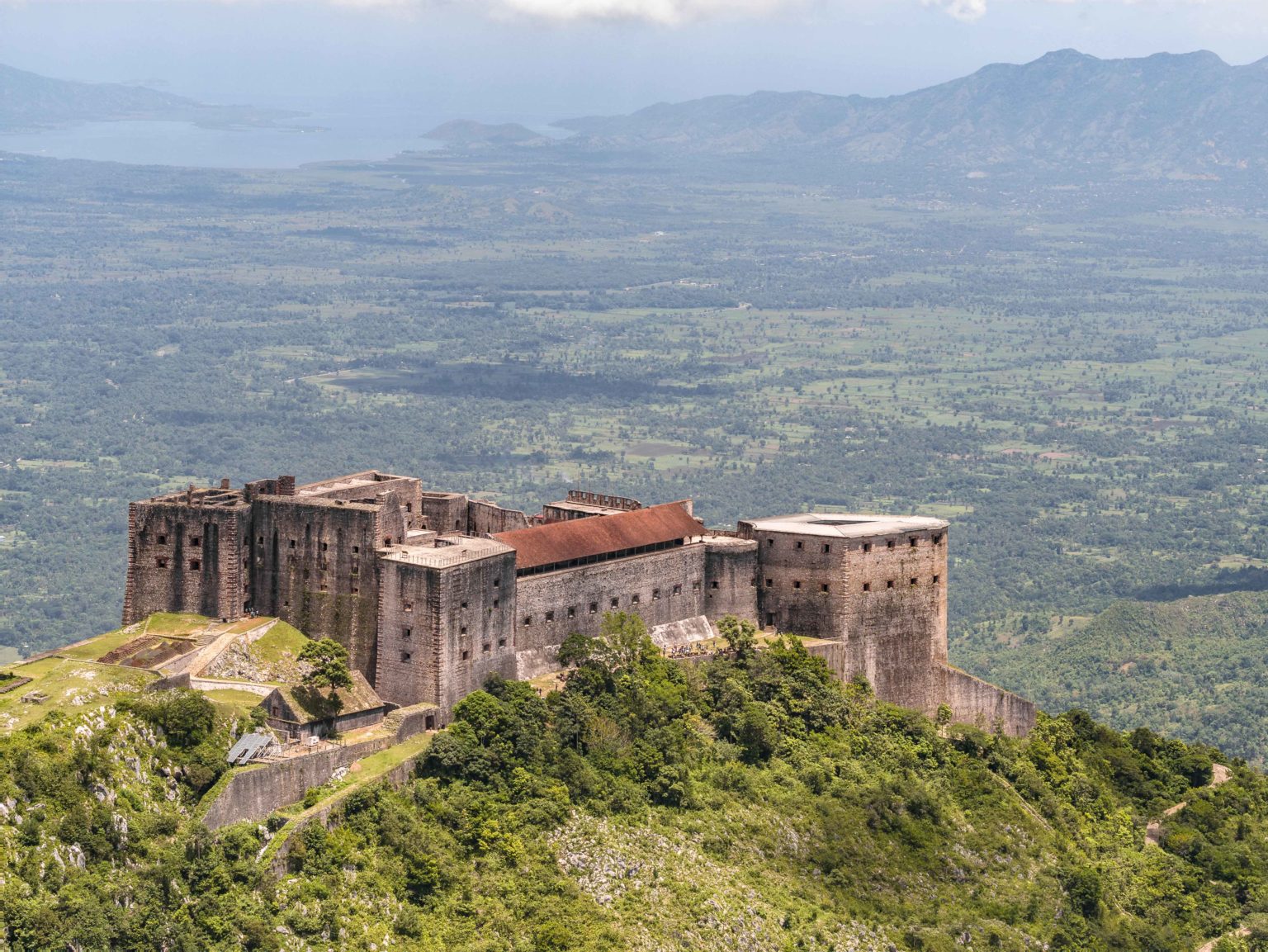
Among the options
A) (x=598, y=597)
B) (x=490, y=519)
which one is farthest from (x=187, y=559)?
(x=598, y=597)

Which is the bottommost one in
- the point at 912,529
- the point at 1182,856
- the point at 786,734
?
the point at 1182,856

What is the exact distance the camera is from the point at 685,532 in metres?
97.1

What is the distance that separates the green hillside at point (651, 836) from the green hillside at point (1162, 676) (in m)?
68.2

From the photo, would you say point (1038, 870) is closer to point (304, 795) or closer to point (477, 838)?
point (477, 838)

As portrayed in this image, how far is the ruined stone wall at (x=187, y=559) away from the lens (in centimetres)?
8850

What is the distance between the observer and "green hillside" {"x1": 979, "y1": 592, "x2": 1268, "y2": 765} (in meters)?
170

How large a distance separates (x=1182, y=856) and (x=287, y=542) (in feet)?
132

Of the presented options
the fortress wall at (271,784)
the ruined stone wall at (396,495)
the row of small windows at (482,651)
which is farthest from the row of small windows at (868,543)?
the fortress wall at (271,784)

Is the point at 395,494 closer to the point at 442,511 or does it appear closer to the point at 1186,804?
the point at 442,511

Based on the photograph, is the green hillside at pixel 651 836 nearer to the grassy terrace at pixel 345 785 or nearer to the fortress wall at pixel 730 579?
the grassy terrace at pixel 345 785

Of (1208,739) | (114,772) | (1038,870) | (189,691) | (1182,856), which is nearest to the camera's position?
(114,772)

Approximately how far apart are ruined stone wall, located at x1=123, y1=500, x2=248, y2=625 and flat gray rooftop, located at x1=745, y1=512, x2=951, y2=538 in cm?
2366

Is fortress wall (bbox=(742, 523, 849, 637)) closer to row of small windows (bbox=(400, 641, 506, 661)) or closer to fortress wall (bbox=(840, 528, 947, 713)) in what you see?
fortress wall (bbox=(840, 528, 947, 713))

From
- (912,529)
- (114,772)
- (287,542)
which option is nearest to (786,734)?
(912,529)
